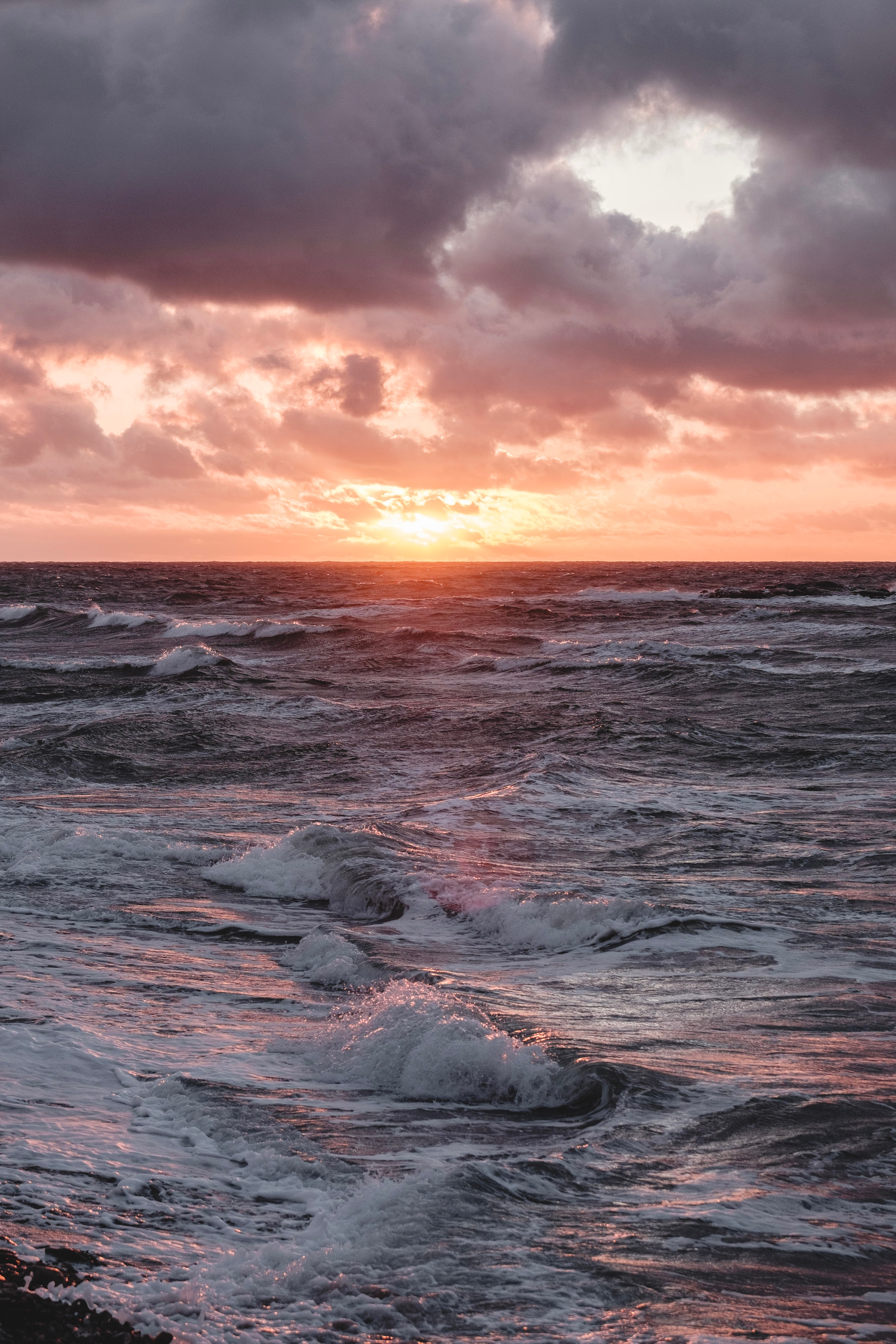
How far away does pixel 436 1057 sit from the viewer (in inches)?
204

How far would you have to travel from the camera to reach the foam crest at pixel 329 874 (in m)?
8.84

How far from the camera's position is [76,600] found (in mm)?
57344

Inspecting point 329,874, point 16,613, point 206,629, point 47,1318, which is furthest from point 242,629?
point 47,1318

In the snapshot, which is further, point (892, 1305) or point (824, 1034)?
point (824, 1034)

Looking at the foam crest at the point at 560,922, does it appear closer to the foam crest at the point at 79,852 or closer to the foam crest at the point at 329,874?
the foam crest at the point at 329,874

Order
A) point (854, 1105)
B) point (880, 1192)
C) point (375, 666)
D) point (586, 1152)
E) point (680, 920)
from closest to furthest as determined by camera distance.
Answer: point (880, 1192)
point (586, 1152)
point (854, 1105)
point (680, 920)
point (375, 666)

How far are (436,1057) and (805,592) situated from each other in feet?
186

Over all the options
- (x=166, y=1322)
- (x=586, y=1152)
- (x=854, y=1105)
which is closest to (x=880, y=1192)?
(x=854, y=1105)

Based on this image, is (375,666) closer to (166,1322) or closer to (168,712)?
(168,712)

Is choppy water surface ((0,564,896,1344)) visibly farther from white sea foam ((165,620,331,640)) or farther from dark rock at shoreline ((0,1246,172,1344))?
white sea foam ((165,620,331,640))

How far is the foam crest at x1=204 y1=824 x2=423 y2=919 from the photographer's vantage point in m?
8.84

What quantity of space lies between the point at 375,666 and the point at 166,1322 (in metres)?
25.3

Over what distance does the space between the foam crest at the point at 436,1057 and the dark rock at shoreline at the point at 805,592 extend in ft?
167

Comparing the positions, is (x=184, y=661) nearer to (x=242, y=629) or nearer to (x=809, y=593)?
(x=242, y=629)
